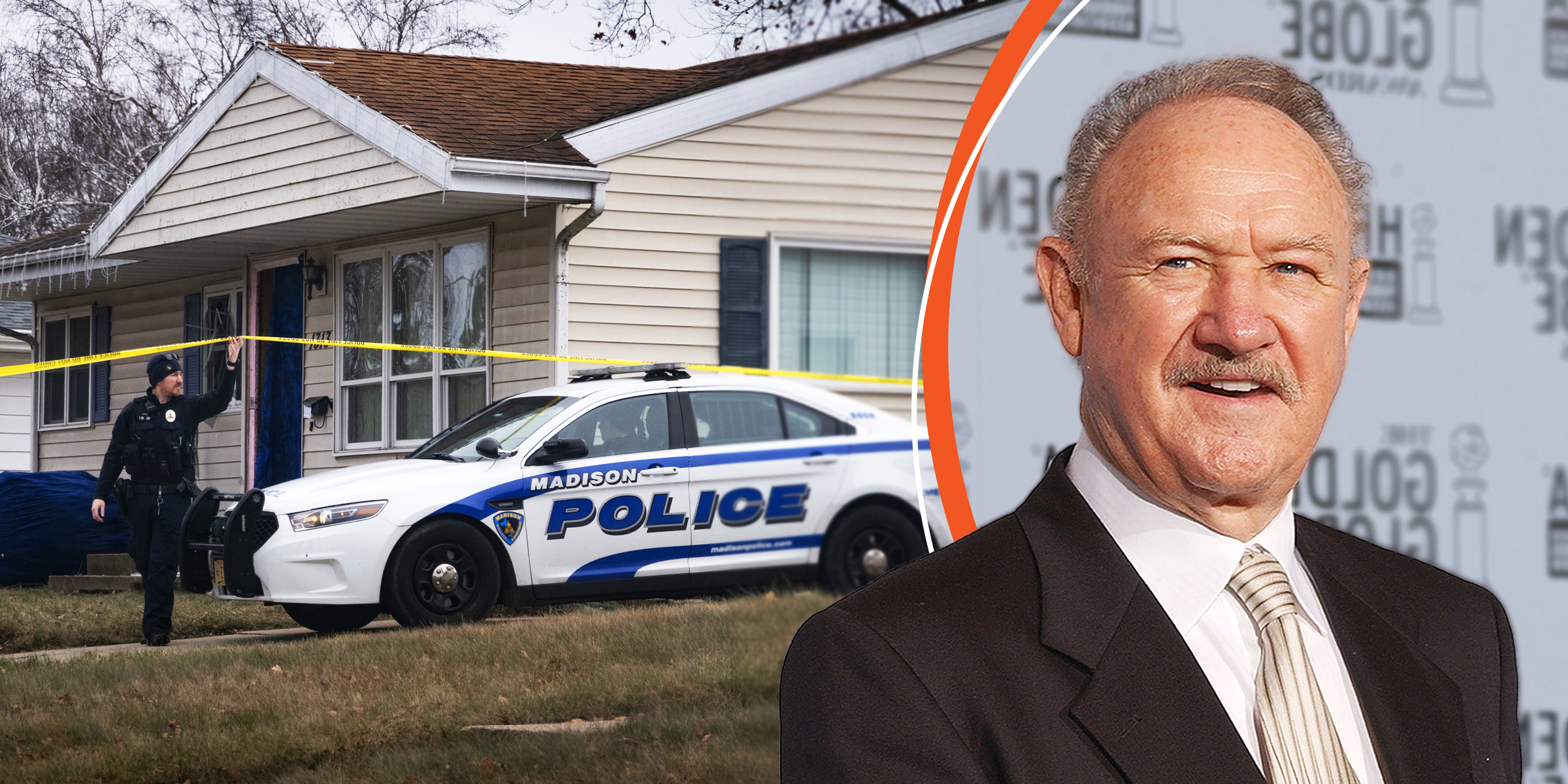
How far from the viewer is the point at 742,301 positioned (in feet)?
11.2

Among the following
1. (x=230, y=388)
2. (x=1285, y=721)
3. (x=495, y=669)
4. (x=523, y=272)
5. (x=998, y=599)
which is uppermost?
(x=523, y=272)

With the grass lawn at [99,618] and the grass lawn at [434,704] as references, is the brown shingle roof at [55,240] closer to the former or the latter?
the grass lawn at [99,618]

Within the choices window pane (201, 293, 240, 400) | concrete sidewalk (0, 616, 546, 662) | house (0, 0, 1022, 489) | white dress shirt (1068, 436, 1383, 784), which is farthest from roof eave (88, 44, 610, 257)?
white dress shirt (1068, 436, 1383, 784)

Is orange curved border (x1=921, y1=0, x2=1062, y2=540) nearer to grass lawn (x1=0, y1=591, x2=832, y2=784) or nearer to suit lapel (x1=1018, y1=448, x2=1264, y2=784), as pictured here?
suit lapel (x1=1018, y1=448, x2=1264, y2=784)

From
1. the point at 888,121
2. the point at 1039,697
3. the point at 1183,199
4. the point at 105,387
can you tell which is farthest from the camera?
the point at 888,121

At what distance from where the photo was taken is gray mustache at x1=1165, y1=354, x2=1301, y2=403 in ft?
4.35

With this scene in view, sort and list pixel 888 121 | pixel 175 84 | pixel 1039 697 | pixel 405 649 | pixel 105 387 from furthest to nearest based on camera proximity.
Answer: pixel 888 121
pixel 405 649
pixel 105 387
pixel 175 84
pixel 1039 697

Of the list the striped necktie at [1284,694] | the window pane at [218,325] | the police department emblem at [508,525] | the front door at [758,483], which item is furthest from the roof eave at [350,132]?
the striped necktie at [1284,694]

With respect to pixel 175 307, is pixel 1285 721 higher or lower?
lower

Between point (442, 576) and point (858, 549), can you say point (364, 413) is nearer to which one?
point (442, 576)

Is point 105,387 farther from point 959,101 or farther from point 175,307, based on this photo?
point 959,101

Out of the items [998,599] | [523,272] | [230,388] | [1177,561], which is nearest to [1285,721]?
[1177,561]

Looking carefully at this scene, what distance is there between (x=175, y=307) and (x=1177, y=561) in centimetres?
236

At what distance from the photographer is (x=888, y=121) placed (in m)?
3.65
